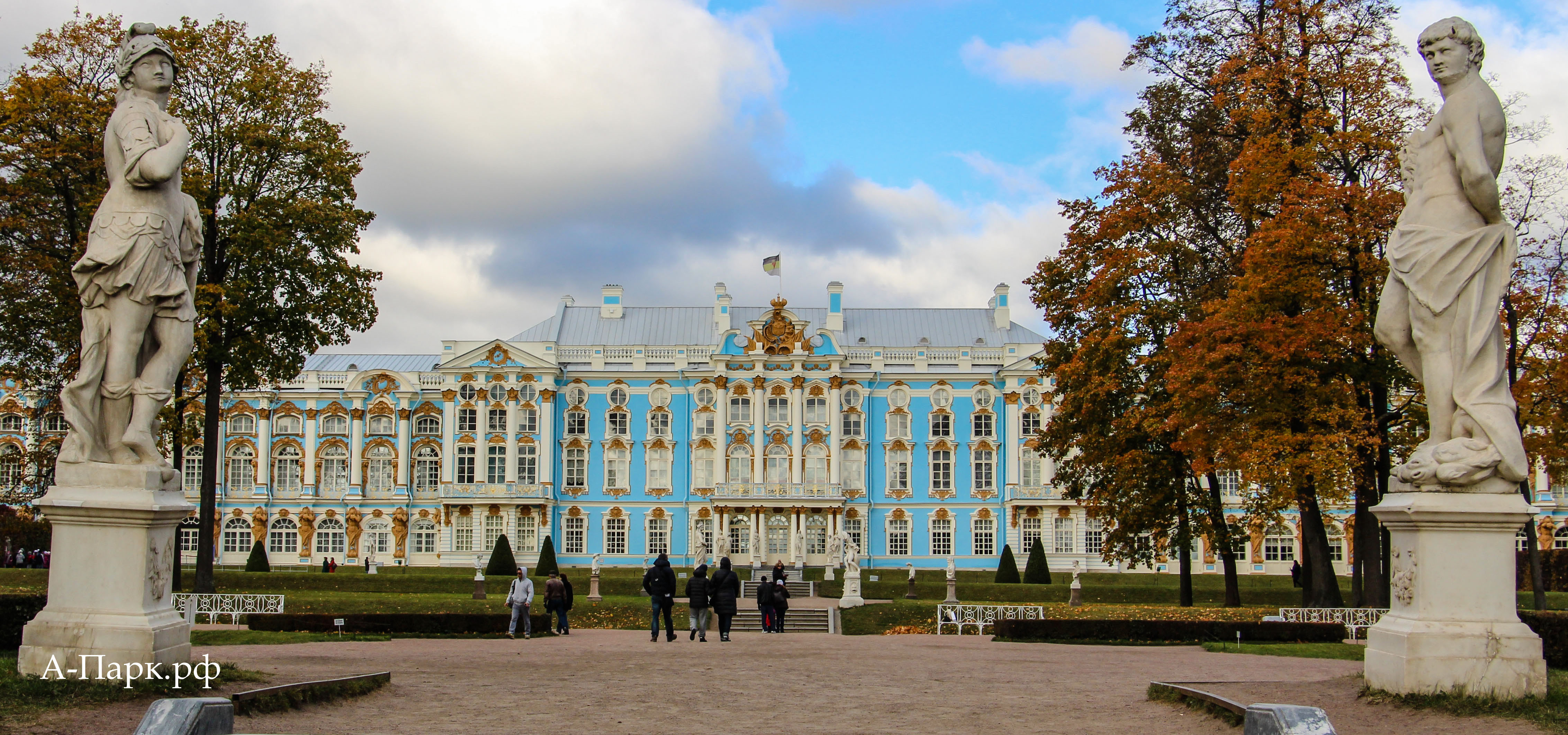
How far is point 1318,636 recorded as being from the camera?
1675 cm

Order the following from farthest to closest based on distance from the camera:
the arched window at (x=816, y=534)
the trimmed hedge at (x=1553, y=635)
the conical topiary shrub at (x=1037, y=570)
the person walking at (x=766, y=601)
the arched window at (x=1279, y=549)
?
the arched window at (x=816, y=534), the arched window at (x=1279, y=549), the conical topiary shrub at (x=1037, y=570), the person walking at (x=766, y=601), the trimmed hedge at (x=1553, y=635)

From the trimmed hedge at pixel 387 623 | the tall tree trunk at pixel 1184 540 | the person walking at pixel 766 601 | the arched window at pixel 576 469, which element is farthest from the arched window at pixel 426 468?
the tall tree trunk at pixel 1184 540

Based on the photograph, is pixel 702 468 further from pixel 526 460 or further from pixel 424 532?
pixel 424 532

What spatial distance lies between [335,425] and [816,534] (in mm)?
20462

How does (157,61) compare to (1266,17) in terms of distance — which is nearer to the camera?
(157,61)

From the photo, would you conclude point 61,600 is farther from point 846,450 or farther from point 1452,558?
point 846,450

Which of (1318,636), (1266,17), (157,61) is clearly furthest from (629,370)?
(157,61)

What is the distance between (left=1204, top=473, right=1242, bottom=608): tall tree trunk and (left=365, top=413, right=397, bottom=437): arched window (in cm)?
3642

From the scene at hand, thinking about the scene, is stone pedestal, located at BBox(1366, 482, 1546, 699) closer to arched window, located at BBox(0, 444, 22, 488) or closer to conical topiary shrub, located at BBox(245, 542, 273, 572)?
arched window, located at BBox(0, 444, 22, 488)

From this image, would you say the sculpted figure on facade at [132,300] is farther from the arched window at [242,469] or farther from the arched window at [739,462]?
the arched window at [242,469]

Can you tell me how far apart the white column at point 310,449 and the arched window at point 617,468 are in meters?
11.9

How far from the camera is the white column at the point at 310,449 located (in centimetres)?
5175

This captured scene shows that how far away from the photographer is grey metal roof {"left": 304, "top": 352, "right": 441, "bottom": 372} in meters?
57.1

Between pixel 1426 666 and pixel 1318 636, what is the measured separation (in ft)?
32.5
